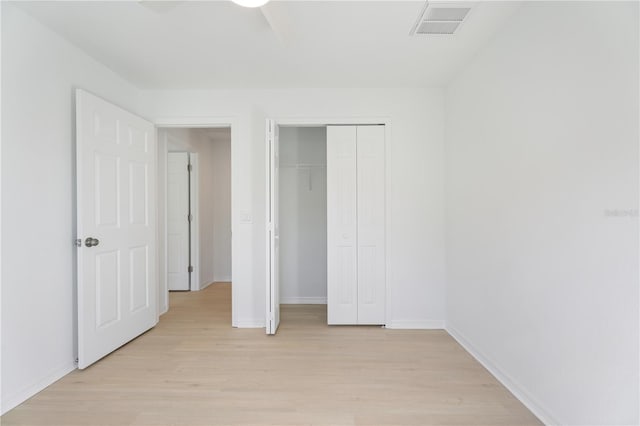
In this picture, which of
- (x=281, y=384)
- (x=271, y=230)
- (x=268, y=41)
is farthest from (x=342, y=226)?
(x=268, y=41)

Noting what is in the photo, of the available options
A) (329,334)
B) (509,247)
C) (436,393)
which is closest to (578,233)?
(509,247)

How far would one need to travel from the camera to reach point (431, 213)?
3408 millimetres

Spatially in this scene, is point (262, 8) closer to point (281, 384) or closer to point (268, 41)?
point (268, 41)

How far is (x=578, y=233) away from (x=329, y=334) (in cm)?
227

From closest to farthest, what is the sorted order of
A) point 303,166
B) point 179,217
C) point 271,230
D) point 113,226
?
point 113,226
point 271,230
point 303,166
point 179,217

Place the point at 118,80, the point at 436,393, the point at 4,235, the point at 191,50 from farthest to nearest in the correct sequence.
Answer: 1. the point at 118,80
2. the point at 191,50
3. the point at 436,393
4. the point at 4,235

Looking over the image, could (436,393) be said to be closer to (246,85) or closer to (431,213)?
(431,213)

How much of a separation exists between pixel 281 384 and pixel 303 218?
2387 millimetres

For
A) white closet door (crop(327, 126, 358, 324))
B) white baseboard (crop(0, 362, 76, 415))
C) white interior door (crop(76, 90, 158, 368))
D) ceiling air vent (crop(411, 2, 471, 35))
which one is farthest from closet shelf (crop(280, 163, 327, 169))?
white baseboard (crop(0, 362, 76, 415))

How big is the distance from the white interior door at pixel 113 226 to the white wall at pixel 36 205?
4.2 inches

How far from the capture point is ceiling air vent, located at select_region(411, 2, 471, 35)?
2014 millimetres

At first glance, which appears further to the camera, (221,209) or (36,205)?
(221,209)

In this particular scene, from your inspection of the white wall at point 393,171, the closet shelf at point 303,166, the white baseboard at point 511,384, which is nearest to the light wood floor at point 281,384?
the white baseboard at point 511,384

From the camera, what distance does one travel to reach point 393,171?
11.2 ft
